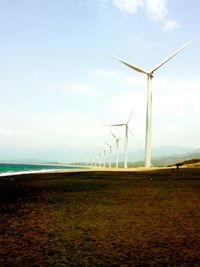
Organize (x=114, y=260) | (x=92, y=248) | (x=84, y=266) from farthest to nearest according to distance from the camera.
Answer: (x=92, y=248) → (x=114, y=260) → (x=84, y=266)

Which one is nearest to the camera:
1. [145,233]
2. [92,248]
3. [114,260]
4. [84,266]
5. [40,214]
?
[84,266]

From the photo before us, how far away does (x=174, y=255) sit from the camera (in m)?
6.27

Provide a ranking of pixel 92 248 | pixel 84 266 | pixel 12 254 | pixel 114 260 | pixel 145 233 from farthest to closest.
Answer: pixel 145 233
pixel 92 248
pixel 12 254
pixel 114 260
pixel 84 266

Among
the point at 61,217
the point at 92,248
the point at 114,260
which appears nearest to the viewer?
the point at 114,260

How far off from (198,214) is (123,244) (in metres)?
4.55

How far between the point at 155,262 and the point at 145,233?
8.05 ft

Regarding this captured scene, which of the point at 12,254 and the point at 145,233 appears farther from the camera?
the point at 145,233

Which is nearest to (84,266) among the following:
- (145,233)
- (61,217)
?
(145,233)

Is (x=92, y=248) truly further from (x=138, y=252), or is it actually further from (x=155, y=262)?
(x=155, y=262)

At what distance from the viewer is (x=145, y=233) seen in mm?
8273

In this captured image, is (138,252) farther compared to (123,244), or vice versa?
(123,244)

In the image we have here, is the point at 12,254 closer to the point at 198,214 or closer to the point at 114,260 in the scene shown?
the point at 114,260

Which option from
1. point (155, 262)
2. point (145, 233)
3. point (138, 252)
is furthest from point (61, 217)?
point (155, 262)

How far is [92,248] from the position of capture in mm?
6828
